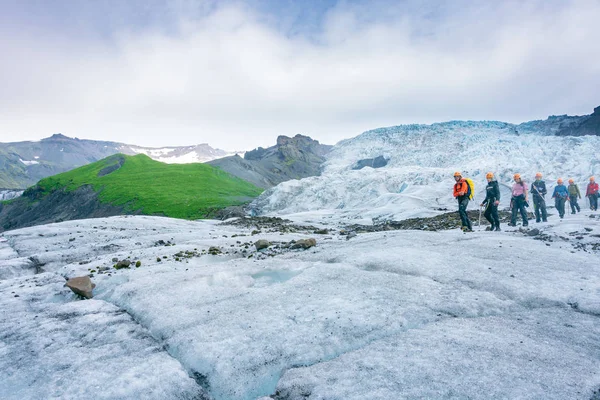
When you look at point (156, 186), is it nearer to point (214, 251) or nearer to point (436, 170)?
point (436, 170)

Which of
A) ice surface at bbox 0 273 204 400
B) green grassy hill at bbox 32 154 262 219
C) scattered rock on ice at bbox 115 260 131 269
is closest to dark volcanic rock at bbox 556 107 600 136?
green grassy hill at bbox 32 154 262 219

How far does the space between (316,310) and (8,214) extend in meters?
104

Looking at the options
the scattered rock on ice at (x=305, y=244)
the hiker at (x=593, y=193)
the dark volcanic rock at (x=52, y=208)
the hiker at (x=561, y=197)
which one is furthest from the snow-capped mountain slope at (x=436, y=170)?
the dark volcanic rock at (x=52, y=208)

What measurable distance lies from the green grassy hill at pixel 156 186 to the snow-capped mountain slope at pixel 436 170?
45.9ft

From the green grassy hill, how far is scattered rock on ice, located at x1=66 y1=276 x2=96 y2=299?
49.9 metres

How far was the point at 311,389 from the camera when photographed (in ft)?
15.9

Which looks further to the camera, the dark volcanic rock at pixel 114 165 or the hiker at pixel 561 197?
the dark volcanic rock at pixel 114 165

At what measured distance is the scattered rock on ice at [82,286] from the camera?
8.91 m

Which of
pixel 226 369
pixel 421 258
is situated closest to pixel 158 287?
pixel 226 369

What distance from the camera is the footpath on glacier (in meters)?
4.90

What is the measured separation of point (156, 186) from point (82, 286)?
73.0 metres

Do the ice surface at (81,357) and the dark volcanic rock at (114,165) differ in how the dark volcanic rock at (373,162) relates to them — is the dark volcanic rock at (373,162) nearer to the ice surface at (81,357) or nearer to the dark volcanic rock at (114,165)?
the dark volcanic rock at (114,165)

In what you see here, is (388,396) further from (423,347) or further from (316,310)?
Result: (316,310)

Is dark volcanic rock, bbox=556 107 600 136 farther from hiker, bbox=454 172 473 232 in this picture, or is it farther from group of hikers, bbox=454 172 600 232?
hiker, bbox=454 172 473 232
